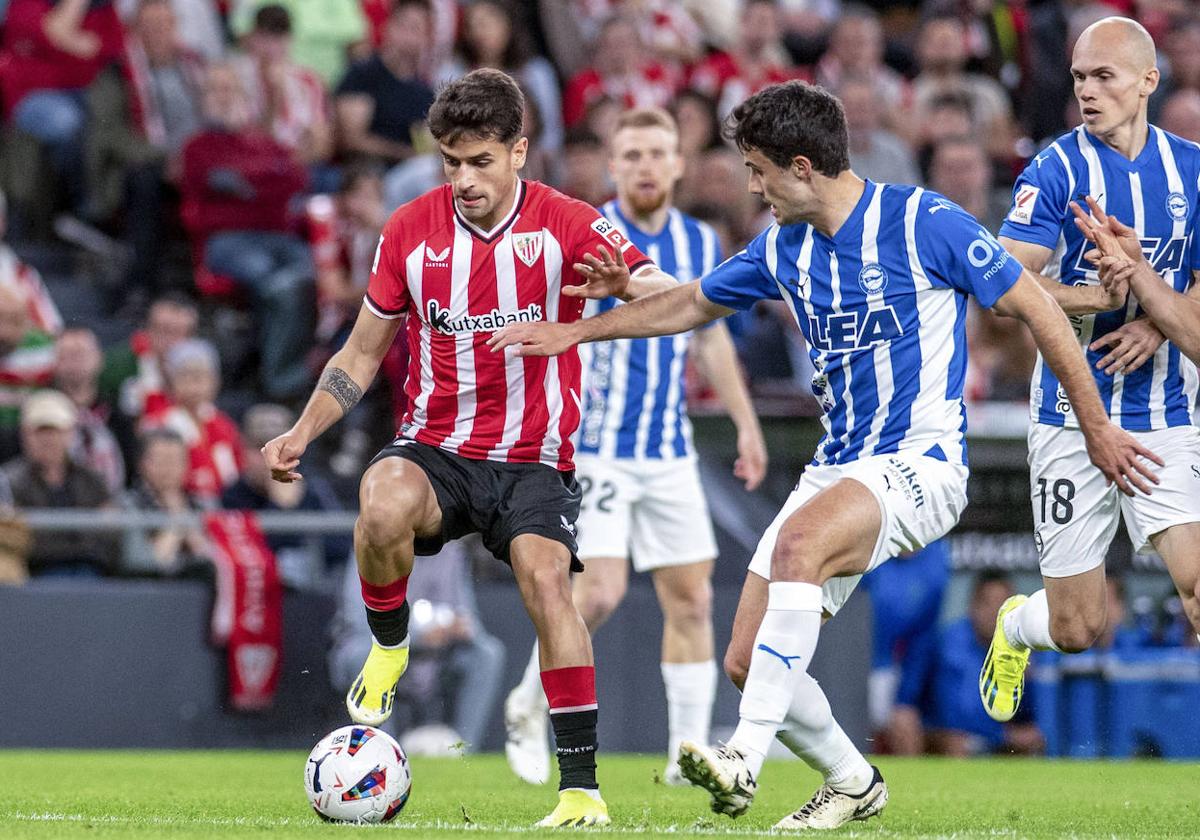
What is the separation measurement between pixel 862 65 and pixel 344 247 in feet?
15.9

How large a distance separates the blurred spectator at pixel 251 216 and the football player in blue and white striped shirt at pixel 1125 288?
22.6ft

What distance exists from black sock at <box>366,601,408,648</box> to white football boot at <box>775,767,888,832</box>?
1437mm

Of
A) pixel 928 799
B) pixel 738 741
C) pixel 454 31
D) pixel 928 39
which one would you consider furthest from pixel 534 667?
pixel 928 39

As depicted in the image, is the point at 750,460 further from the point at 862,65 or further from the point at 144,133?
the point at 862,65

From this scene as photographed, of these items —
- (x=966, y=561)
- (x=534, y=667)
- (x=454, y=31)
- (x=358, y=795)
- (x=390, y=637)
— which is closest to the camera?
(x=358, y=795)

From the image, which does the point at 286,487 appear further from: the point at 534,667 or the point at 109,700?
the point at 534,667

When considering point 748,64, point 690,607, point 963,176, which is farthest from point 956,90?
point 690,607

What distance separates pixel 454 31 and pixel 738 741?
34.0ft

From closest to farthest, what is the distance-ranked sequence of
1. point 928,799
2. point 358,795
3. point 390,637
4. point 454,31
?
1. point 358,795
2. point 390,637
3. point 928,799
4. point 454,31

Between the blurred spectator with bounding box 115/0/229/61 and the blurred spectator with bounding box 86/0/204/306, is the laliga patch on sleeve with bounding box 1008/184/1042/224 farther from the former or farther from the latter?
the blurred spectator with bounding box 115/0/229/61

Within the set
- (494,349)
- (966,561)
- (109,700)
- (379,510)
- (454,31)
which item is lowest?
(109,700)

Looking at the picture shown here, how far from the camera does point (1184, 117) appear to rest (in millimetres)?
13898

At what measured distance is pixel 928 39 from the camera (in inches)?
613

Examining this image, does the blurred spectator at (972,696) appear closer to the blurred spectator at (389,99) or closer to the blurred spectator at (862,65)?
the blurred spectator at (862,65)
